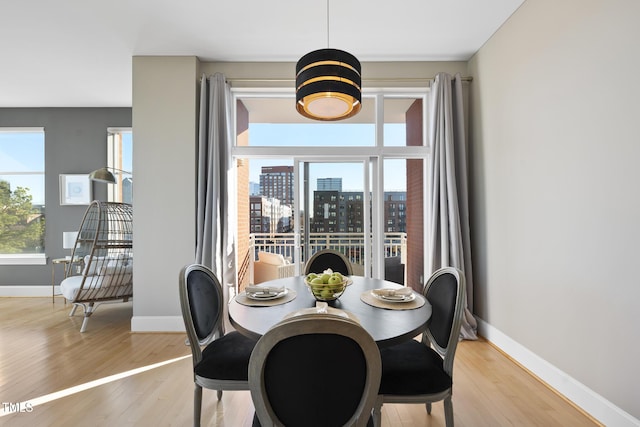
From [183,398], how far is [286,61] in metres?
3.29

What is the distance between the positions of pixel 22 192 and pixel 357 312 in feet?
19.9

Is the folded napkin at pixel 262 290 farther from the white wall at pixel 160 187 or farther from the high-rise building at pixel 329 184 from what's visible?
the high-rise building at pixel 329 184

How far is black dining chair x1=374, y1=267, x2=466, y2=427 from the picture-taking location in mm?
1536

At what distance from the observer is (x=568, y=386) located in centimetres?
217

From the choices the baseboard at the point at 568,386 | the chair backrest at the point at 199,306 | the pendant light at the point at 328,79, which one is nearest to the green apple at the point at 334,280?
the chair backrest at the point at 199,306

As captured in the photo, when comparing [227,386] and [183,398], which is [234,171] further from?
[227,386]

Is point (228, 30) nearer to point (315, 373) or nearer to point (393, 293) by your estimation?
point (393, 293)

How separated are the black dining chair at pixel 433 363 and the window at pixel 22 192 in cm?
584

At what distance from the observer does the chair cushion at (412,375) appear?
5.05ft

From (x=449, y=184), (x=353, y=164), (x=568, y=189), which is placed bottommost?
(x=568, y=189)

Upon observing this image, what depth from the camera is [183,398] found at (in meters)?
2.21

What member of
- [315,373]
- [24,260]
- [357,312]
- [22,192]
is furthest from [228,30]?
[24,260]

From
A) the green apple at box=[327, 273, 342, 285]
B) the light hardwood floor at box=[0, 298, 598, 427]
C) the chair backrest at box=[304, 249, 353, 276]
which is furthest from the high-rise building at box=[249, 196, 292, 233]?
the green apple at box=[327, 273, 342, 285]

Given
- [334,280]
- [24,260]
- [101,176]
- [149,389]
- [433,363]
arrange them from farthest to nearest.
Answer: [24,260] → [101,176] → [149,389] → [334,280] → [433,363]
